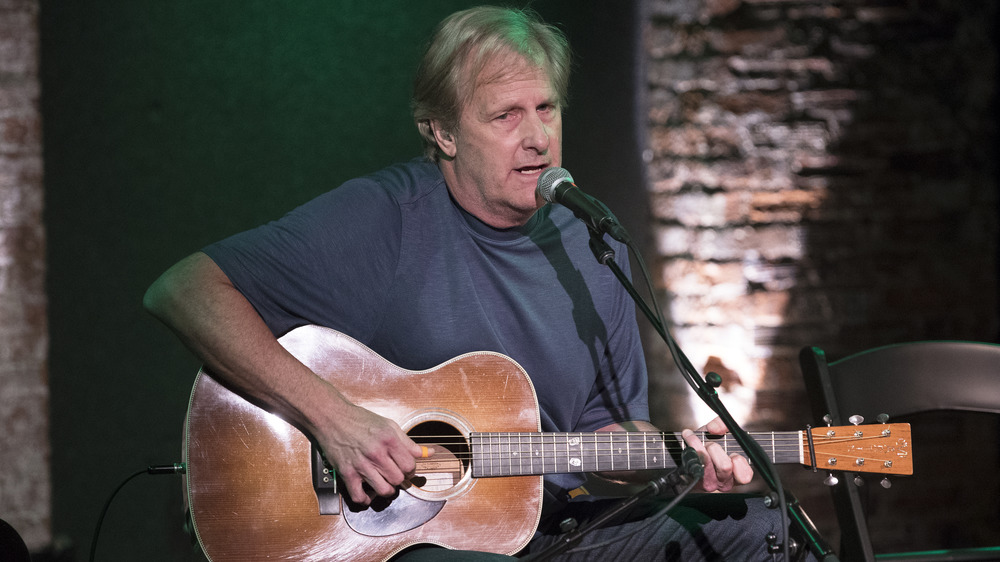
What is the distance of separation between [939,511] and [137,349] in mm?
3187

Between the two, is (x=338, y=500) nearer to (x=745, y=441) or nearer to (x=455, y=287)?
(x=455, y=287)

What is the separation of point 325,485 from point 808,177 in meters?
2.33

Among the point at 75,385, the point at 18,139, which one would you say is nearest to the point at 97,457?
the point at 75,385

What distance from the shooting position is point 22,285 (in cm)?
290

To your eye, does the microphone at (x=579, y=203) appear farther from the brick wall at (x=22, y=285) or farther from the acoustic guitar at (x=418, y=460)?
the brick wall at (x=22, y=285)

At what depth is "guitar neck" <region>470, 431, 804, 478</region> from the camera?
203 cm

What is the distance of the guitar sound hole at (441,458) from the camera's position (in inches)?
79.7

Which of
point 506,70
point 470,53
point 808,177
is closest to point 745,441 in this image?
point 506,70

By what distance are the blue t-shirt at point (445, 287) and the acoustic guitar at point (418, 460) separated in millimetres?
118

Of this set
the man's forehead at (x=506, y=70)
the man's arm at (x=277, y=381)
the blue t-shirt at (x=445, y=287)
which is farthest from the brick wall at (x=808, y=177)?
the man's arm at (x=277, y=381)

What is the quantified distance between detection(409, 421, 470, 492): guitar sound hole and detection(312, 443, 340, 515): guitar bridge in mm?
196

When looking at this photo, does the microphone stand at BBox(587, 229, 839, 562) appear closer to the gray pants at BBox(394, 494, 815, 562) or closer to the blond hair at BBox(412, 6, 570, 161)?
the gray pants at BBox(394, 494, 815, 562)

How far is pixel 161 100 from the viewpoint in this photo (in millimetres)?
2938

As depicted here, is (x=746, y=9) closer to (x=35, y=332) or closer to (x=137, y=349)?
(x=137, y=349)
